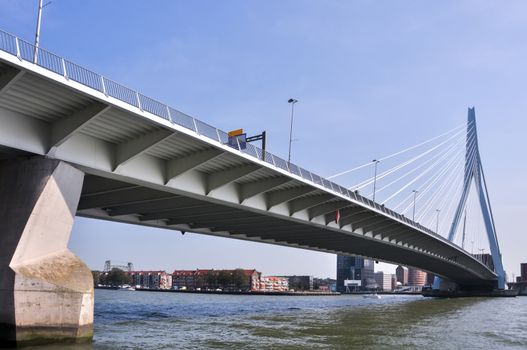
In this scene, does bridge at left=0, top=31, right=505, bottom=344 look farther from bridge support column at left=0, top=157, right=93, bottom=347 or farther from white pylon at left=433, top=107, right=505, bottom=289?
white pylon at left=433, top=107, right=505, bottom=289

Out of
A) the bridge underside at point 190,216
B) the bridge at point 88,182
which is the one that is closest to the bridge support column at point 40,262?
the bridge at point 88,182

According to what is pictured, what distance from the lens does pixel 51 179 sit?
64.3 ft

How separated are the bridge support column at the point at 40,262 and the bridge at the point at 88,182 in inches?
1.4

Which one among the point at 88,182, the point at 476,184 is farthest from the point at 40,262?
the point at 476,184

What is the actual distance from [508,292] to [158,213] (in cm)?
10865

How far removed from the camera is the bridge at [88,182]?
57.3 ft

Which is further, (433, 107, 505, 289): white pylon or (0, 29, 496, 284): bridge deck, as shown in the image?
(433, 107, 505, 289): white pylon

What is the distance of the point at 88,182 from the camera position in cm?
2634

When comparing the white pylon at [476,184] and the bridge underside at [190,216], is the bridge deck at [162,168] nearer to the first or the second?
the bridge underside at [190,216]

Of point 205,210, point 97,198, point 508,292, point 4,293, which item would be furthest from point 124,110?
point 508,292

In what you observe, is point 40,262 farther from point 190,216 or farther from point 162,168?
point 190,216

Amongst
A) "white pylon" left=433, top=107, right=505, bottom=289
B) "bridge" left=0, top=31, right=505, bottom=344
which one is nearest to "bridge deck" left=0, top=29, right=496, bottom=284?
"bridge" left=0, top=31, right=505, bottom=344

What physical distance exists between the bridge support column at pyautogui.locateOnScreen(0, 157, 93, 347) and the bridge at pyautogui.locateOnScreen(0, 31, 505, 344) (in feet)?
0.12

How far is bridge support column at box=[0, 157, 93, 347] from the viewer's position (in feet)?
55.4
